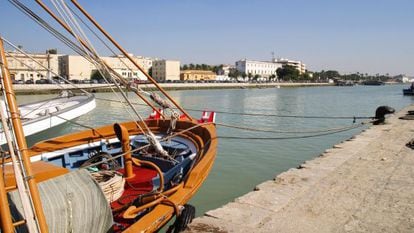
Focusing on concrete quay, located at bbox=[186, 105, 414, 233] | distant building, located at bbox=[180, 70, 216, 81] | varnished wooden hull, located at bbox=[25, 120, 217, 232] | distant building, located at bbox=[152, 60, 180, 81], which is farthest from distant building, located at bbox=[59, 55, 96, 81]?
concrete quay, located at bbox=[186, 105, 414, 233]

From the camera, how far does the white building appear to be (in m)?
178

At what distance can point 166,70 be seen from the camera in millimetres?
131875

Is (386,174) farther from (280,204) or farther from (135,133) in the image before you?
(135,133)

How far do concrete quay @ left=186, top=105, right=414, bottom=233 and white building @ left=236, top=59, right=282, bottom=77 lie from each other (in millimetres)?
168019

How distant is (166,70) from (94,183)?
425 ft

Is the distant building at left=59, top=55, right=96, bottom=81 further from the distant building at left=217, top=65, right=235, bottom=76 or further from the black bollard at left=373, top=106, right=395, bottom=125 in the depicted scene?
the black bollard at left=373, top=106, right=395, bottom=125

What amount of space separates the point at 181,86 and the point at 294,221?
9672 centimetres

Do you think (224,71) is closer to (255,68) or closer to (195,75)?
(255,68)

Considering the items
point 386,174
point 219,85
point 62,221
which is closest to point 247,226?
point 62,221

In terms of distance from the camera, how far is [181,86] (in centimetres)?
10075

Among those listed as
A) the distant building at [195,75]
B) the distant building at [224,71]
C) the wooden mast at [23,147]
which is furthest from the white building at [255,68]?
the wooden mast at [23,147]

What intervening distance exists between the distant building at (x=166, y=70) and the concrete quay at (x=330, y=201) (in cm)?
12579

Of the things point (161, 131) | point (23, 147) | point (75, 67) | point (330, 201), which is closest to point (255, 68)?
point (75, 67)

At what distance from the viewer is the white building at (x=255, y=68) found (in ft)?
583
